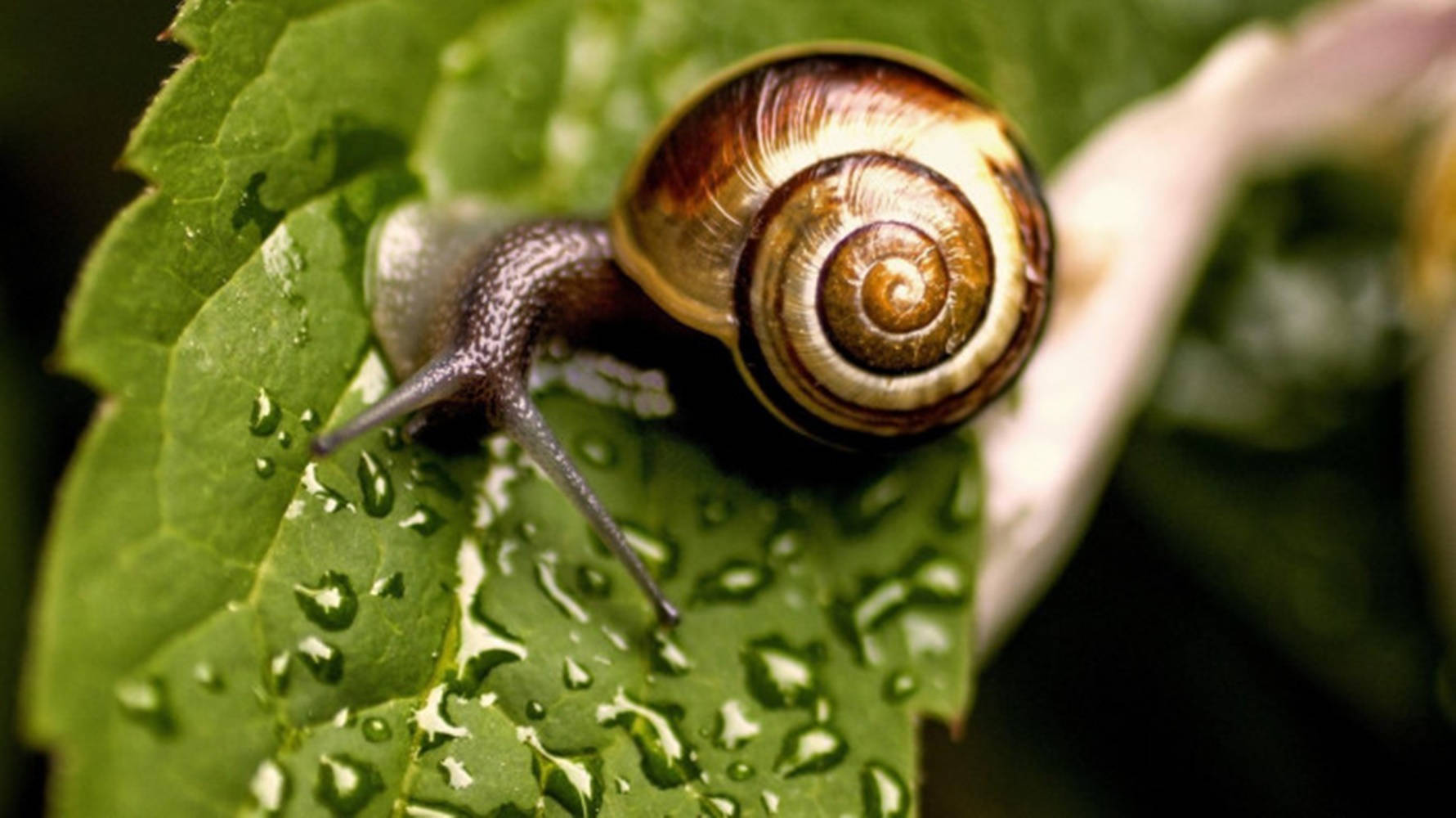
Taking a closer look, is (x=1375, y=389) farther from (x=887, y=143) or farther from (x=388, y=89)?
(x=388, y=89)

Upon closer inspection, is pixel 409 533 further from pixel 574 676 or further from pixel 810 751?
pixel 810 751

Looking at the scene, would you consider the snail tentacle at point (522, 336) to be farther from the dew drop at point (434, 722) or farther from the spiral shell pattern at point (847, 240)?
the dew drop at point (434, 722)

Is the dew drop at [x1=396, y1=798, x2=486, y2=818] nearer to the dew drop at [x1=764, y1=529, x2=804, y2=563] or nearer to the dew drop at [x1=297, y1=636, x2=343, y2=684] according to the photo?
the dew drop at [x1=297, y1=636, x2=343, y2=684]

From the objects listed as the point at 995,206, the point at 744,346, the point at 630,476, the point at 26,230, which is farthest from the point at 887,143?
the point at 26,230

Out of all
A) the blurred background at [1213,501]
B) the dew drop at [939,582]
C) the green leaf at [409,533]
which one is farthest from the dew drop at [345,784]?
the blurred background at [1213,501]

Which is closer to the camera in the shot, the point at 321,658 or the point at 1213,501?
the point at 321,658

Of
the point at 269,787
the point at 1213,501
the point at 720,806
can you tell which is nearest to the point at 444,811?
the point at 269,787
